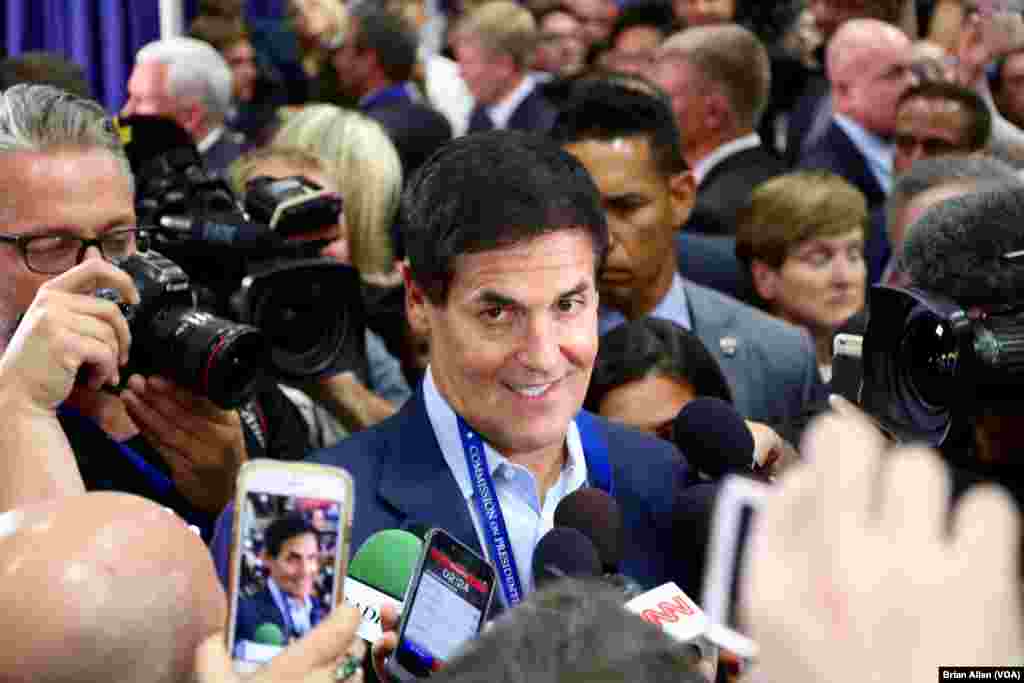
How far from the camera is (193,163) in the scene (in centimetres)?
310

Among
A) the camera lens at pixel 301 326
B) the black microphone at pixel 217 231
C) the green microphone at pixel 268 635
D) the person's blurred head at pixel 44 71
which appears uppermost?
the green microphone at pixel 268 635

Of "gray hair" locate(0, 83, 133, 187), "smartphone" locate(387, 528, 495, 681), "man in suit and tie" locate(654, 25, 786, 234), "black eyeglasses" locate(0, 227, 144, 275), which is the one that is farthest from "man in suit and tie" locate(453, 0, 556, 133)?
"smartphone" locate(387, 528, 495, 681)

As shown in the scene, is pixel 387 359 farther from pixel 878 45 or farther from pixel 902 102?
pixel 878 45

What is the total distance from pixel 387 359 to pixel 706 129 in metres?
1.92

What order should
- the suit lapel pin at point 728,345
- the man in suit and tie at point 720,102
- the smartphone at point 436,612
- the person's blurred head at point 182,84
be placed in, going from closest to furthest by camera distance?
the smartphone at point 436,612 → the suit lapel pin at point 728,345 → the person's blurred head at point 182,84 → the man in suit and tie at point 720,102

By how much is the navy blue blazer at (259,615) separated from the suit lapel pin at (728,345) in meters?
2.22

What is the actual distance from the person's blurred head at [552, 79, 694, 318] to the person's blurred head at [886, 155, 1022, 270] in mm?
543

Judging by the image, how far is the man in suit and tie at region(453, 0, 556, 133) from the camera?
697 cm

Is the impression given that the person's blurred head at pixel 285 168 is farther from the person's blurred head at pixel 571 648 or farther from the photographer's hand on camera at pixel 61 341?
the person's blurred head at pixel 571 648

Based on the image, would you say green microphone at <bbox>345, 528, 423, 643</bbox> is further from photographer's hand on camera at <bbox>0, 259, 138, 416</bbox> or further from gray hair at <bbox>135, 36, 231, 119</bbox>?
gray hair at <bbox>135, 36, 231, 119</bbox>

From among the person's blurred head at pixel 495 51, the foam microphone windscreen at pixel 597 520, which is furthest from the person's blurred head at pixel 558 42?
the foam microphone windscreen at pixel 597 520

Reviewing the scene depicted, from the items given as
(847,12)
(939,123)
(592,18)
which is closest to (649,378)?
(939,123)

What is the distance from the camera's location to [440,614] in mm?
1669

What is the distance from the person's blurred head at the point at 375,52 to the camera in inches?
262
